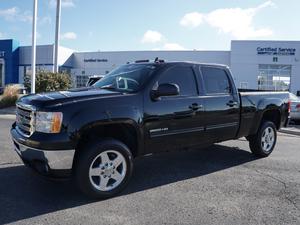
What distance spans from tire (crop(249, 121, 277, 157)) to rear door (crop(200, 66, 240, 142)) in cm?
94

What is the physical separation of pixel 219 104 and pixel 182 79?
0.92 metres

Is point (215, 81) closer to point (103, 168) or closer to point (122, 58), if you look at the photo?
point (103, 168)

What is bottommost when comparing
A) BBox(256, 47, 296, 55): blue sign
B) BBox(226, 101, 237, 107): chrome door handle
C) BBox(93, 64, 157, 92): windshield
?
BBox(226, 101, 237, 107): chrome door handle

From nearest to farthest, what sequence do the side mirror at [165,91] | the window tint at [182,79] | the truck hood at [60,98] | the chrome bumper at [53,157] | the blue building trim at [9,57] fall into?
1. the chrome bumper at [53,157]
2. the truck hood at [60,98]
3. the side mirror at [165,91]
4. the window tint at [182,79]
5. the blue building trim at [9,57]

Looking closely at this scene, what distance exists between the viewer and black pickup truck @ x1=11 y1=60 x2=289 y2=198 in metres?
4.62

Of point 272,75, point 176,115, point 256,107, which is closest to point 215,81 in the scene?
point 256,107

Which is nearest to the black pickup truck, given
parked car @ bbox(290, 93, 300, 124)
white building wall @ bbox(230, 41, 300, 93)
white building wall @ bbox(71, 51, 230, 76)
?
parked car @ bbox(290, 93, 300, 124)

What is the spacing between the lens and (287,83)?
43.0m

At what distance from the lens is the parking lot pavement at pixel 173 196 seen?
436 centimetres

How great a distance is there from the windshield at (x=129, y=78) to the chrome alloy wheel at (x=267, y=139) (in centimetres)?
333

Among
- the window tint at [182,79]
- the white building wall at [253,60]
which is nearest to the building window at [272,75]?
the white building wall at [253,60]

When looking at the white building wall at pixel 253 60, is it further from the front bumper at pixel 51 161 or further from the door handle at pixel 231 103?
the front bumper at pixel 51 161

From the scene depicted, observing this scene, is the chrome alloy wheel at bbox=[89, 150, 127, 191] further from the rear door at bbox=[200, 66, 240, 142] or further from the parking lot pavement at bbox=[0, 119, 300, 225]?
the rear door at bbox=[200, 66, 240, 142]

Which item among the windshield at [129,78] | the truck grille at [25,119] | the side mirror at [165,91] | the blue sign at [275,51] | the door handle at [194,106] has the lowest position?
the truck grille at [25,119]
